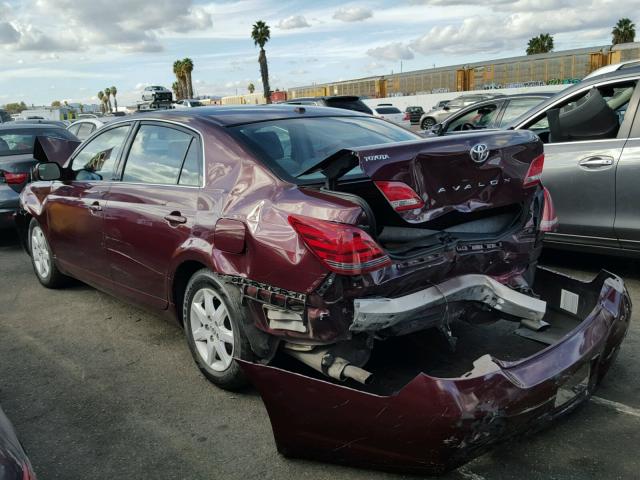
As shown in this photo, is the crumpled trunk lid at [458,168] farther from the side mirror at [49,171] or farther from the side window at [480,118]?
the side window at [480,118]

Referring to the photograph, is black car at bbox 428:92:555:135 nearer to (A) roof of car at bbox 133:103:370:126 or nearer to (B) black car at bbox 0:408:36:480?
(A) roof of car at bbox 133:103:370:126

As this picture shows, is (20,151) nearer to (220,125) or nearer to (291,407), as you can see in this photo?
(220,125)

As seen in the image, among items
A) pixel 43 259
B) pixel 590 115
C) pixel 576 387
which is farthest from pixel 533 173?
pixel 43 259

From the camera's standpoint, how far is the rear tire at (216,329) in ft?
10.7

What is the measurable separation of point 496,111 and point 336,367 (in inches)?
251

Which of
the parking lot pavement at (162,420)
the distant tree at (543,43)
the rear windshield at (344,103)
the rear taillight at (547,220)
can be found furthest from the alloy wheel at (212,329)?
the distant tree at (543,43)

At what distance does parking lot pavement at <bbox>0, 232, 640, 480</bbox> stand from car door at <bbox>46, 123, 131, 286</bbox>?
1.77 ft

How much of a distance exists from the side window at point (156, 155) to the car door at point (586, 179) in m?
3.26

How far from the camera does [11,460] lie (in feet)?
6.26

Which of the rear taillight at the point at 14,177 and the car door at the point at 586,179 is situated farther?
the rear taillight at the point at 14,177

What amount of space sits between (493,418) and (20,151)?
8096 mm

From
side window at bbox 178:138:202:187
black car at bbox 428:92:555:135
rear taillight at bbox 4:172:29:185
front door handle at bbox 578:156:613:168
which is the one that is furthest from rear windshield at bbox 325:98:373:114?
side window at bbox 178:138:202:187

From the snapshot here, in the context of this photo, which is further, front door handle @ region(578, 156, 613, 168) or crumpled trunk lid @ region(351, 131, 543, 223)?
front door handle @ region(578, 156, 613, 168)

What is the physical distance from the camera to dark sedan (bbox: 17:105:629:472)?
2.54 metres
